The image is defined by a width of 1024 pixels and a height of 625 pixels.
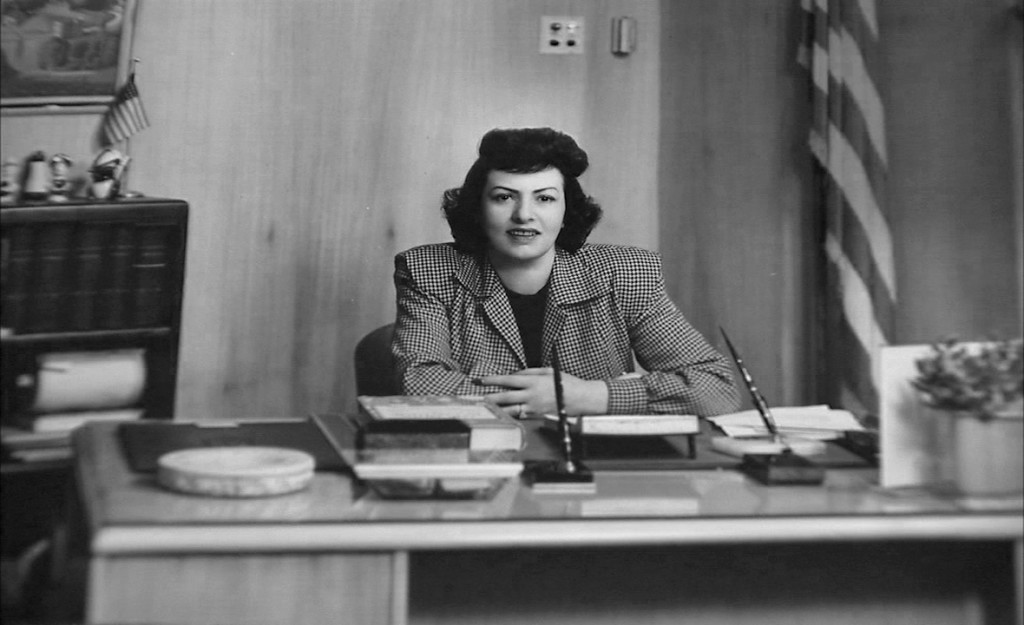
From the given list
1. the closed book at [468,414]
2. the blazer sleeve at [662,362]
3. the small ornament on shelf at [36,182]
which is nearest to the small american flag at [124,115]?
the small ornament on shelf at [36,182]

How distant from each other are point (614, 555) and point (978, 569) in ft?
1.26

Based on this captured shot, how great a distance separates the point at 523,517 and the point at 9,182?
6.56ft

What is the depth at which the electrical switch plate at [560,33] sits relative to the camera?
3025 millimetres

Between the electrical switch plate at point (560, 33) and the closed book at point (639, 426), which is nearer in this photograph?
the closed book at point (639, 426)

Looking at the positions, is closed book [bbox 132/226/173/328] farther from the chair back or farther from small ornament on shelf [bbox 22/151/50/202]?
the chair back

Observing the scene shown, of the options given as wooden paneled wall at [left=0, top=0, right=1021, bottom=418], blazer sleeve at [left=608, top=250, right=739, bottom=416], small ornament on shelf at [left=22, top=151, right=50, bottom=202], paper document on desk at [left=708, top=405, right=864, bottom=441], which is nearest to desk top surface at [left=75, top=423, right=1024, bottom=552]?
paper document on desk at [left=708, top=405, right=864, bottom=441]

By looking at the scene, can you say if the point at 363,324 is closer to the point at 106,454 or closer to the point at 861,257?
the point at 861,257

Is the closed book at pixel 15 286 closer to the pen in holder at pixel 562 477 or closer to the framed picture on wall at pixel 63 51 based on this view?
the framed picture on wall at pixel 63 51

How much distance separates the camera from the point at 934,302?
2.78 meters

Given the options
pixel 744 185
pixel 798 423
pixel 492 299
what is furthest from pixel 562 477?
pixel 744 185

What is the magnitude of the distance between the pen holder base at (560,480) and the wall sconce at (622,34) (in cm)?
209

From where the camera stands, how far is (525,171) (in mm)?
2148

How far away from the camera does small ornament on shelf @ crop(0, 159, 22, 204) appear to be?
2.47m

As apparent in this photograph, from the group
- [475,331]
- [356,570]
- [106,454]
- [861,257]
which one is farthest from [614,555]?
[861,257]
